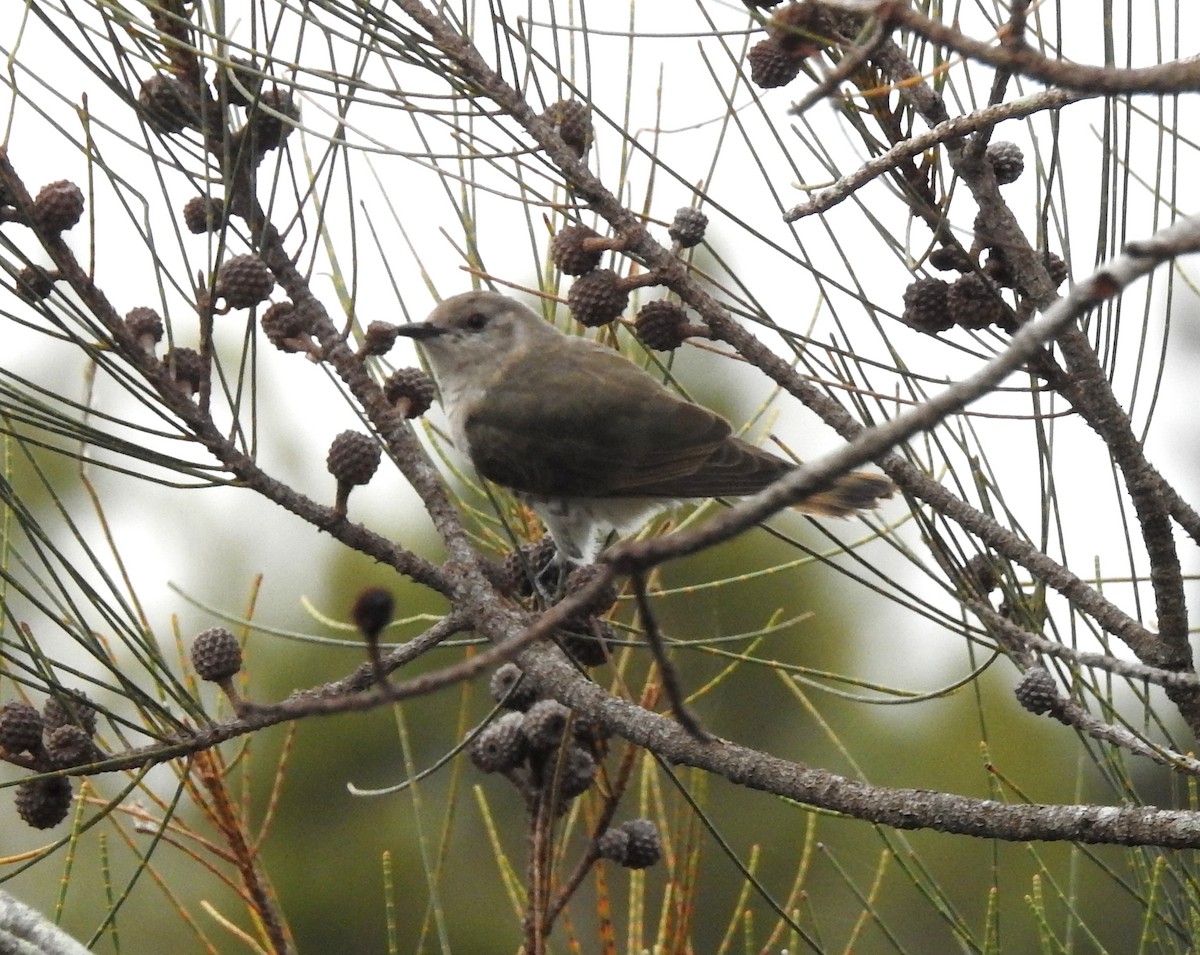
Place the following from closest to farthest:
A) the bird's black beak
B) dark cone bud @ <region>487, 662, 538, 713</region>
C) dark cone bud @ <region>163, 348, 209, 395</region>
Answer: dark cone bud @ <region>163, 348, 209, 395</region>
dark cone bud @ <region>487, 662, 538, 713</region>
the bird's black beak

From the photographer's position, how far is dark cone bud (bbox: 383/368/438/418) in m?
2.01

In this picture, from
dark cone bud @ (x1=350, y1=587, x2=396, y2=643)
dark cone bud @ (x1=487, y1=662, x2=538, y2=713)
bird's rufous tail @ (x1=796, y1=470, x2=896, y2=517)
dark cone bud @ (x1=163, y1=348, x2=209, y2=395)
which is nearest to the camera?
dark cone bud @ (x1=350, y1=587, x2=396, y2=643)

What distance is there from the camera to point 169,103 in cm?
178

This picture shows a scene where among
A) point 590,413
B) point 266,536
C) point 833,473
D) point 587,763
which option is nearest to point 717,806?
point 266,536

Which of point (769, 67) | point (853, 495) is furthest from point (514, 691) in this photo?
point (853, 495)

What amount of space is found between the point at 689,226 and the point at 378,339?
46 centimetres

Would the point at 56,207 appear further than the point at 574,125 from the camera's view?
No

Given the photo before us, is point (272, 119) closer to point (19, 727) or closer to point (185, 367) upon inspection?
point (185, 367)

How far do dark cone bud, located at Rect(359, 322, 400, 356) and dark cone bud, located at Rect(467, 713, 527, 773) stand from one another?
53cm

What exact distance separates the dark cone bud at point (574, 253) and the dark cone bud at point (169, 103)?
48cm

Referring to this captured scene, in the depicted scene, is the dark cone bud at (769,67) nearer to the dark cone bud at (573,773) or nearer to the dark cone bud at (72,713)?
the dark cone bud at (573,773)

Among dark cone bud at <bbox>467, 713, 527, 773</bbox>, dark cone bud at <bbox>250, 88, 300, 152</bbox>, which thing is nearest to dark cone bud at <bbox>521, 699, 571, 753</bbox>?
dark cone bud at <bbox>467, 713, 527, 773</bbox>

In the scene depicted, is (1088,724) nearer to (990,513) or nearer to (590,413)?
(990,513)

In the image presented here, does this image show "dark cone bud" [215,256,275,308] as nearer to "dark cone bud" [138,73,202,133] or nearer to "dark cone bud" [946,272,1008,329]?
"dark cone bud" [138,73,202,133]
